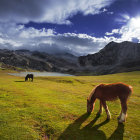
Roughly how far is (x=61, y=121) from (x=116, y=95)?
4779mm

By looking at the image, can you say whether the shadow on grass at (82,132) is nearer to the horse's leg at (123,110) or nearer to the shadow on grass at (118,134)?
the shadow on grass at (118,134)

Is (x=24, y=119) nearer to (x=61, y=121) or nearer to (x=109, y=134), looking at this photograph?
(x=61, y=121)

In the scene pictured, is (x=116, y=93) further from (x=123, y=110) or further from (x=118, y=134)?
(x=118, y=134)

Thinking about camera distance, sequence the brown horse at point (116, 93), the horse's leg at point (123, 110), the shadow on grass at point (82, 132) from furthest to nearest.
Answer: the horse's leg at point (123, 110) < the brown horse at point (116, 93) < the shadow on grass at point (82, 132)

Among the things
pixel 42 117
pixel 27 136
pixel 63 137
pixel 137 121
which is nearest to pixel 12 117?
pixel 42 117

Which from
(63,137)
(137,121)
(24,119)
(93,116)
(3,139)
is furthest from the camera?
(93,116)

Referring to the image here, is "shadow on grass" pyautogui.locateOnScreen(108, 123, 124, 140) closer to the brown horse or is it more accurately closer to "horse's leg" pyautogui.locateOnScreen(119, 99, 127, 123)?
"horse's leg" pyautogui.locateOnScreen(119, 99, 127, 123)

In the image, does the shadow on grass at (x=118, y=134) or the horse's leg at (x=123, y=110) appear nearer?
the shadow on grass at (x=118, y=134)

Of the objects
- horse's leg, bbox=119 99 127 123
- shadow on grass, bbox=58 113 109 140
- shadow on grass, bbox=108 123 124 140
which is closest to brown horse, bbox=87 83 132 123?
horse's leg, bbox=119 99 127 123

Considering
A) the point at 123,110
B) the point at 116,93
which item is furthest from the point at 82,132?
the point at 116,93

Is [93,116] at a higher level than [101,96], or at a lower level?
lower

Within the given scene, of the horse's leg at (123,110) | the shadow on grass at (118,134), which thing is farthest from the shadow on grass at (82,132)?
the horse's leg at (123,110)

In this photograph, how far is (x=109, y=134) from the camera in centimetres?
663

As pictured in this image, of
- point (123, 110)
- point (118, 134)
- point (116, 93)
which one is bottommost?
A: point (118, 134)
